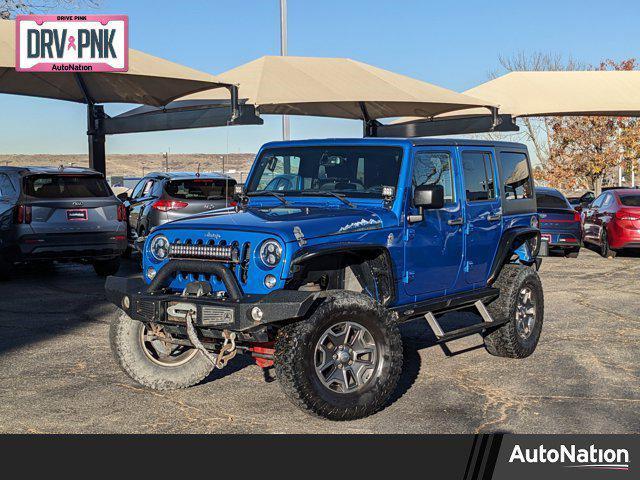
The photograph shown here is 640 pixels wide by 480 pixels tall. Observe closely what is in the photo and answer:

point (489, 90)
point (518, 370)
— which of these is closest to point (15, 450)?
point (518, 370)

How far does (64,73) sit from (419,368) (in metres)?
10.8

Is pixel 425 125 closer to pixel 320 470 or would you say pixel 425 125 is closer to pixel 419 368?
pixel 419 368

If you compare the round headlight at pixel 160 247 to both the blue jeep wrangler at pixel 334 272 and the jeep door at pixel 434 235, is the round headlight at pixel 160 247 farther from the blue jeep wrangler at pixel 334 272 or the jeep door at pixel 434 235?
the jeep door at pixel 434 235

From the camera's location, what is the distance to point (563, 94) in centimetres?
1989

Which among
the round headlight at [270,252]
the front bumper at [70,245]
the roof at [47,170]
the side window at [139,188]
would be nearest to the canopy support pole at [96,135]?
the side window at [139,188]

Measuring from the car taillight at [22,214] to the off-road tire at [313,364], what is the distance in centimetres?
808

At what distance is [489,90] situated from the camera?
67.6 ft

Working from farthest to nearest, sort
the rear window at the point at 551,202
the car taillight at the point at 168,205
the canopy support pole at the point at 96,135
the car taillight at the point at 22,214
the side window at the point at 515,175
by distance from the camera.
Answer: the canopy support pole at the point at 96,135 → the rear window at the point at 551,202 → the car taillight at the point at 168,205 → the car taillight at the point at 22,214 → the side window at the point at 515,175

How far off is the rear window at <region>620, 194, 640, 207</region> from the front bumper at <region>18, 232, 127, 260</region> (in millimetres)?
9892

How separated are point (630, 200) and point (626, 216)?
46 centimetres

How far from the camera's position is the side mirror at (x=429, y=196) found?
6832 mm

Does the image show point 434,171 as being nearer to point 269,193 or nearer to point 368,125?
point 269,193

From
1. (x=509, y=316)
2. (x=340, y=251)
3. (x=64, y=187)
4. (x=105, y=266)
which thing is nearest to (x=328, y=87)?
(x=105, y=266)

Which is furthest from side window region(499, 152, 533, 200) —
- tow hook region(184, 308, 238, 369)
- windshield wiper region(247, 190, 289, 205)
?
tow hook region(184, 308, 238, 369)
